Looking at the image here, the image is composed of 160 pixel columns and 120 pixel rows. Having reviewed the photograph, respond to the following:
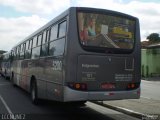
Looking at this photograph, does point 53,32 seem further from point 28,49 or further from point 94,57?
point 28,49

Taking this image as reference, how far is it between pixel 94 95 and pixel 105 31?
1.98 m

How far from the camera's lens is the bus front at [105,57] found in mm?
10414

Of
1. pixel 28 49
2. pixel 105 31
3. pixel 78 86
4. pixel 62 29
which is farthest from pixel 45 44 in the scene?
pixel 28 49

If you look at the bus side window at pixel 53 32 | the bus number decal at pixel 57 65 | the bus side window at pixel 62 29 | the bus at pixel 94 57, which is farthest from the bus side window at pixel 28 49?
the bus side window at pixel 62 29

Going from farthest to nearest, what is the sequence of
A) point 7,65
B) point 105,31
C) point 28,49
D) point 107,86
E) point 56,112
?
point 7,65
point 28,49
point 56,112
point 105,31
point 107,86

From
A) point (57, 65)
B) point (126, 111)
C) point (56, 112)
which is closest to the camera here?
point (57, 65)

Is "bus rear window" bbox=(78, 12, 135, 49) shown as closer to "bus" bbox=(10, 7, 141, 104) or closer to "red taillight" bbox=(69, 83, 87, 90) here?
"bus" bbox=(10, 7, 141, 104)

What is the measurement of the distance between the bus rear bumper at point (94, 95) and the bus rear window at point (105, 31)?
4.60 ft

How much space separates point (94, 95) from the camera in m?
10.4

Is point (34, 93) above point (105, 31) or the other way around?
the other way around

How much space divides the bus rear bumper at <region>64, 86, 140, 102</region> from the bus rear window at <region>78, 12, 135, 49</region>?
1402mm

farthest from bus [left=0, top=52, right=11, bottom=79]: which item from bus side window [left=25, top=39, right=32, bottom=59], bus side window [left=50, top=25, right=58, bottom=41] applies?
bus side window [left=50, top=25, right=58, bottom=41]

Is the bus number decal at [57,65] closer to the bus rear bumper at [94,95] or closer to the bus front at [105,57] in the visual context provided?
the bus front at [105,57]

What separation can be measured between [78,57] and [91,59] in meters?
0.41
